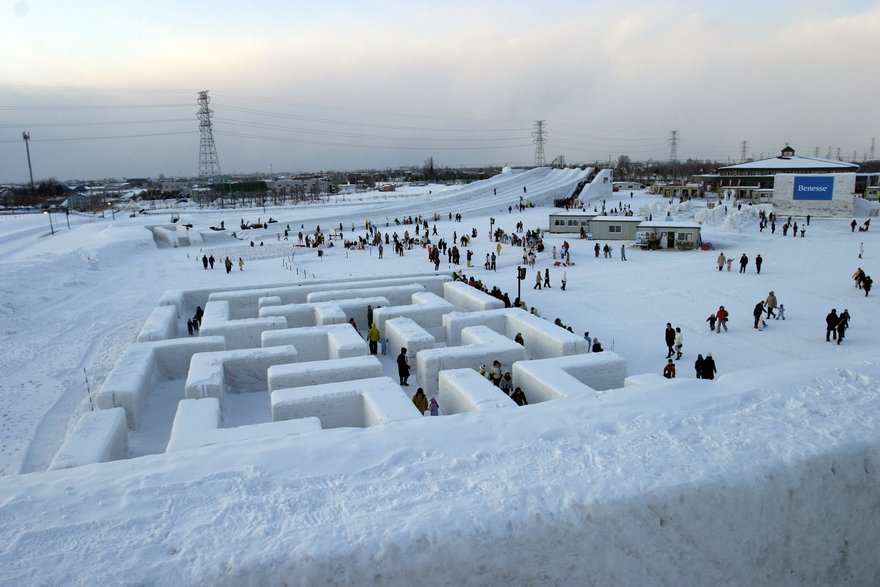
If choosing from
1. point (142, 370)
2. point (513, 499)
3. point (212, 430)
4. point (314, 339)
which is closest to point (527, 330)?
point (314, 339)

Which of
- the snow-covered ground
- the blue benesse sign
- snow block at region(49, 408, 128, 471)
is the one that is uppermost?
the blue benesse sign

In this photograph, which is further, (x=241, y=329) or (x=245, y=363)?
(x=241, y=329)

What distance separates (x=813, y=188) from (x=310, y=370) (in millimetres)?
38140

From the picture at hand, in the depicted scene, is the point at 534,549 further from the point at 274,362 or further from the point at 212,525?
the point at 274,362

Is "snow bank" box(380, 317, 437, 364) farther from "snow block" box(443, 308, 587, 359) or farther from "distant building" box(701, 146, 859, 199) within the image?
"distant building" box(701, 146, 859, 199)

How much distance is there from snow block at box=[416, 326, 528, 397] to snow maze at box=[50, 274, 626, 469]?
20mm

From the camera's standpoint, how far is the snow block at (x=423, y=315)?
45.3 ft

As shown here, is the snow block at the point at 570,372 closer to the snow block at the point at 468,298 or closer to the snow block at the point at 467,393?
the snow block at the point at 467,393

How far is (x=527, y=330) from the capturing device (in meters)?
12.6

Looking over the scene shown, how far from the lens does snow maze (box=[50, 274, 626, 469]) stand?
27.4ft

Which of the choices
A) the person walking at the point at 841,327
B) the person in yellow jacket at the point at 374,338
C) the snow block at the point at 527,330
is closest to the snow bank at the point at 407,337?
the person in yellow jacket at the point at 374,338

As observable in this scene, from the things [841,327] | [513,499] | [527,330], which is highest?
[513,499]

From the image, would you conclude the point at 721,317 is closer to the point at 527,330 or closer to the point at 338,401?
the point at 527,330

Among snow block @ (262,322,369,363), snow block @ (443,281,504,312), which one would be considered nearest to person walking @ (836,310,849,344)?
snow block @ (443,281,504,312)
